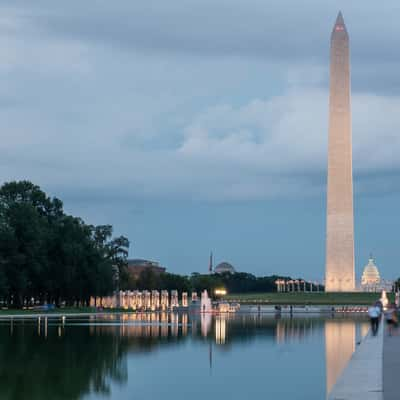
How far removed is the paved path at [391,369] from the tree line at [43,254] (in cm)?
4313

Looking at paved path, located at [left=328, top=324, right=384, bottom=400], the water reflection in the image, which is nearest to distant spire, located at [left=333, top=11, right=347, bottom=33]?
the water reflection

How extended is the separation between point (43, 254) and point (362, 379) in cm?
5870

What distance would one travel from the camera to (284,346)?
1328 inches

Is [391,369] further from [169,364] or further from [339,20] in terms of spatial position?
[339,20]

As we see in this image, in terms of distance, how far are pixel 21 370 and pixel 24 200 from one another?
60227 mm

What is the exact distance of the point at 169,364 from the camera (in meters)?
26.5

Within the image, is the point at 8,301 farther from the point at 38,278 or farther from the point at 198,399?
the point at 198,399

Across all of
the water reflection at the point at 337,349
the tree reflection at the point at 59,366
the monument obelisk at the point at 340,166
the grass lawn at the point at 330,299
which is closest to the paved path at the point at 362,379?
the water reflection at the point at 337,349

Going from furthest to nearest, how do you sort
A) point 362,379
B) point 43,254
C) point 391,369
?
point 43,254
point 391,369
point 362,379

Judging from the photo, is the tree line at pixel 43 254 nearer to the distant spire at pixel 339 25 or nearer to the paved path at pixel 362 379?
the distant spire at pixel 339 25

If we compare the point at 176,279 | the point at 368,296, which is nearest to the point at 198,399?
the point at 368,296

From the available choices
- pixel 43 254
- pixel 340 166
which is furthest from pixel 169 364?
pixel 340 166

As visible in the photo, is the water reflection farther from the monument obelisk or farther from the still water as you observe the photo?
the monument obelisk

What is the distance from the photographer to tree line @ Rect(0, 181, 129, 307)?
70.6m
